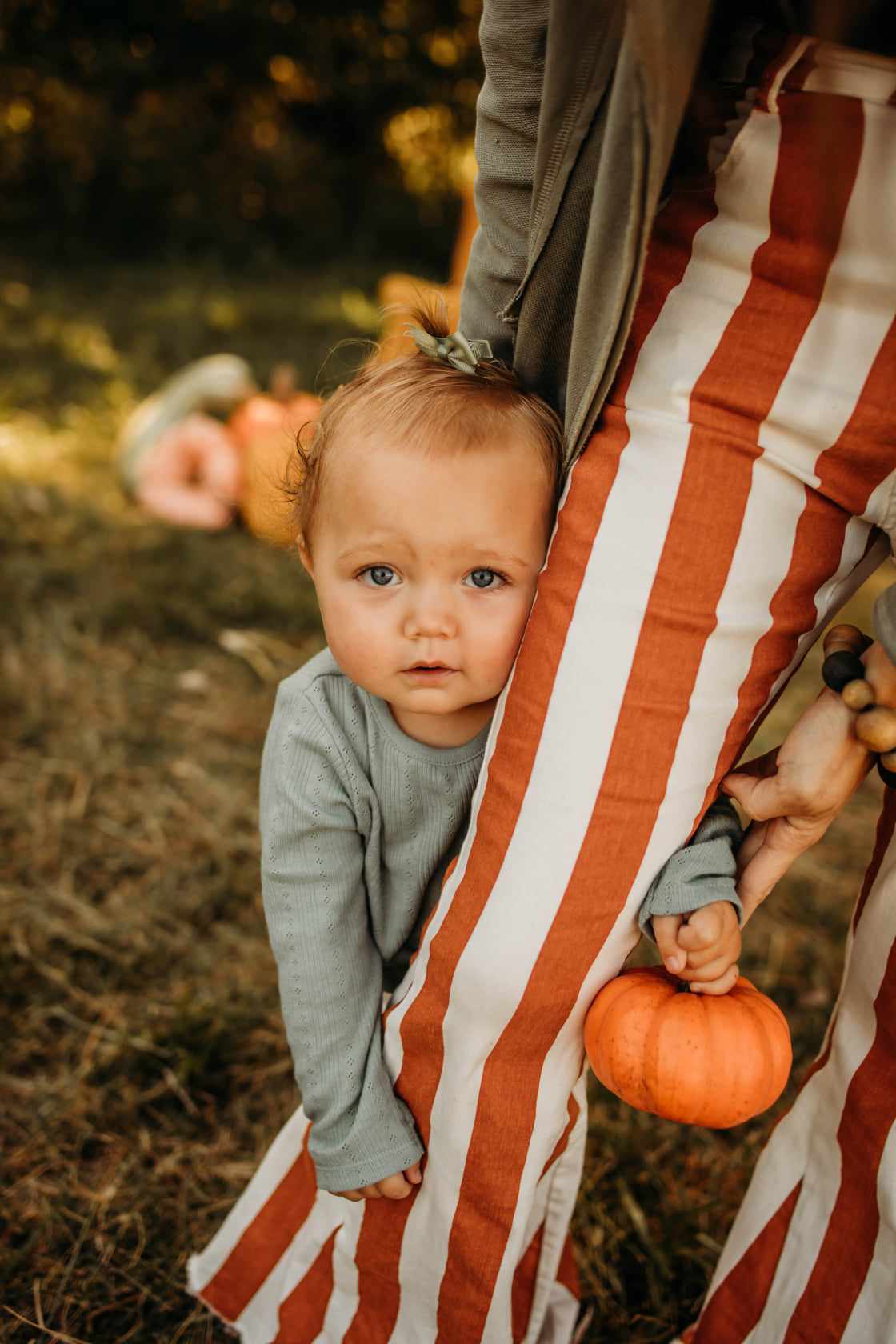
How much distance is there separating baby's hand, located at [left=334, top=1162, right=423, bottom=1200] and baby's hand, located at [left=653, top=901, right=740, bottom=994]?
39 centimetres

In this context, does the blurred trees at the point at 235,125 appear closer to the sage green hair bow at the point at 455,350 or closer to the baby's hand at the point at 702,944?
the sage green hair bow at the point at 455,350

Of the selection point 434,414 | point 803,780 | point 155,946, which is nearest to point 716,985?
Answer: point 803,780

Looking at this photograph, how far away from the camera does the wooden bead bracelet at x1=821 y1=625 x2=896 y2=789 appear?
1097 mm

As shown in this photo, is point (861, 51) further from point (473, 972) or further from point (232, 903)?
point (232, 903)

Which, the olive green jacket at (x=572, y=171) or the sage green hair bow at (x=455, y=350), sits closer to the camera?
the olive green jacket at (x=572, y=171)

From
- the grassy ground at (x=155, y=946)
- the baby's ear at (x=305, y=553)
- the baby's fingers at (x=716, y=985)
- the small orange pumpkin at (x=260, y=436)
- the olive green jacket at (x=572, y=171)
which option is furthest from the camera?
the small orange pumpkin at (x=260, y=436)

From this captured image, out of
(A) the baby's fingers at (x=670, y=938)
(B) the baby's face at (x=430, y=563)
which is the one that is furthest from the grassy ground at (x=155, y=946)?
(B) the baby's face at (x=430, y=563)

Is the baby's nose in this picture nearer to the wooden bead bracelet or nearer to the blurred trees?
the wooden bead bracelet

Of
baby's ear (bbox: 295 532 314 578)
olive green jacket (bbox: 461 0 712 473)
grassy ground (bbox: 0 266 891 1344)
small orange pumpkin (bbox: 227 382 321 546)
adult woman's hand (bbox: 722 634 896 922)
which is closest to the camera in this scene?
olive green jacket (bbox: 461 0 712 473)

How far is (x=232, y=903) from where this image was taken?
2496 millimetres

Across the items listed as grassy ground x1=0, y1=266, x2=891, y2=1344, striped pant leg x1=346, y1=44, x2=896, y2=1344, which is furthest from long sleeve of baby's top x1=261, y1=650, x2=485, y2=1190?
grassy ground x1=0, y1=266, x2=891, y2=1344

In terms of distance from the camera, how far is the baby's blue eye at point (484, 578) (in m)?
1.28

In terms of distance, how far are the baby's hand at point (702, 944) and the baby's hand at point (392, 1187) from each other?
0.39 m

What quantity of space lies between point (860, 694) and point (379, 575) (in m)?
0.53
